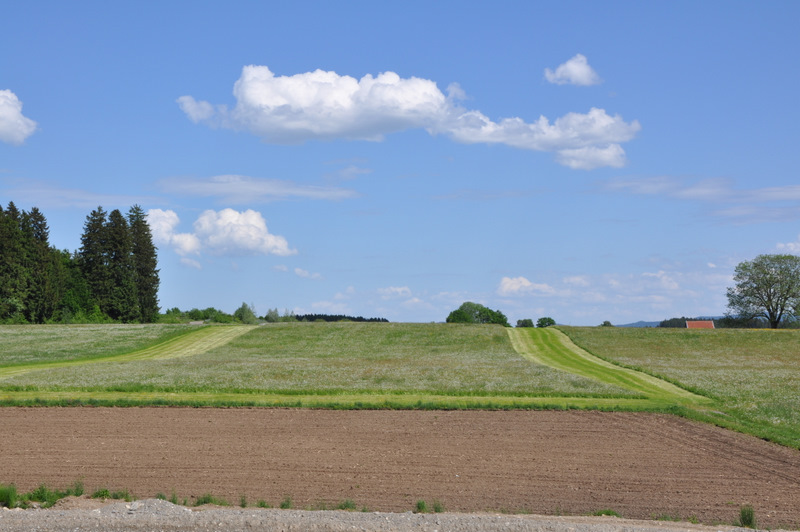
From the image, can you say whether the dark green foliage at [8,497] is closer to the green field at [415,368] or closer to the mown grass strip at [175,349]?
Answer: the green field at [415,368]

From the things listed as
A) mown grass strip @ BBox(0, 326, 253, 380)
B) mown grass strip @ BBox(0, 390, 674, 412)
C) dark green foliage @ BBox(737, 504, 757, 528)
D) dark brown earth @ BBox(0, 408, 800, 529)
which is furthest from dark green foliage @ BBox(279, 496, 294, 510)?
mown grass strip @ BBox(0, 326, 253, 380)

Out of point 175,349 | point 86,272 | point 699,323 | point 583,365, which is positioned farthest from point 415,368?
point 86,272

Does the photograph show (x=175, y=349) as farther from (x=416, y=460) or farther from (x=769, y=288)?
(x=769, y=288)

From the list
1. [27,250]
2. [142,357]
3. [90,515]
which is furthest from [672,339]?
[27,250]

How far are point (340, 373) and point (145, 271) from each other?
6907cm

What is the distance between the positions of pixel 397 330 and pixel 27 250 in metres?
55.0

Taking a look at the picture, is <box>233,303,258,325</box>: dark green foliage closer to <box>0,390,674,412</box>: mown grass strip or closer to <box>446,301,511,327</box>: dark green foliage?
<box>446,301,511,327</box>: dark green foliage

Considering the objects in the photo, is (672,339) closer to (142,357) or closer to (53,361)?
(142,357)

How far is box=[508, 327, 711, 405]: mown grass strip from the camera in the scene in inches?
1382

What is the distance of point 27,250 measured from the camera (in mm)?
93000

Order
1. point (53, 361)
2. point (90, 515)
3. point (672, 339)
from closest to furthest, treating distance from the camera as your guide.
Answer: point (90, 515), point (53, 361), point (672, 339)

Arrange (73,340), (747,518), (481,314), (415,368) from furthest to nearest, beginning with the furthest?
(481,314)
(73,340)
(415,368)
(747,518)

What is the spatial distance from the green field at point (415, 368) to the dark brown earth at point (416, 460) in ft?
9.87

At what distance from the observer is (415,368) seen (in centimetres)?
4500
